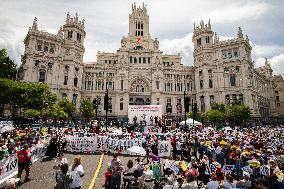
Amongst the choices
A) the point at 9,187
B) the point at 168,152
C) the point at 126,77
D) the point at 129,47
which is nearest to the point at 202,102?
the point at 126,77

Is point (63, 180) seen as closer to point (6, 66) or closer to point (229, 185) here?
point (229, 185)

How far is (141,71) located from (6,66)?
35.7m

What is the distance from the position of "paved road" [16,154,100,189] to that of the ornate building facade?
4633cm

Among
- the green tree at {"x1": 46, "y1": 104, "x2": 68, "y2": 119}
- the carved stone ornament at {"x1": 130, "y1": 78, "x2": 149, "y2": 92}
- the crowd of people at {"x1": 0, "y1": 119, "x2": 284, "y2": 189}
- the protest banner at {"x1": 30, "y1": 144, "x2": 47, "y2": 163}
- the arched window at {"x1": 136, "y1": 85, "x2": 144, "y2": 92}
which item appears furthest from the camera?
the arched window at {"x1": 136, "y1": 85, "x2": 144, "y2": 92}

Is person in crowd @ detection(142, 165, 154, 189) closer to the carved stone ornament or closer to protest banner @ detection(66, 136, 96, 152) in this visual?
protest banner @ detection(66, 136, 96, 152)

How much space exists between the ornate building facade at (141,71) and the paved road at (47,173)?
4633 centimetres

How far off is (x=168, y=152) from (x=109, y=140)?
19.4 ft

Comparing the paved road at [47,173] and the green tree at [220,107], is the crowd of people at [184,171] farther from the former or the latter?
the green tree at [220,107]

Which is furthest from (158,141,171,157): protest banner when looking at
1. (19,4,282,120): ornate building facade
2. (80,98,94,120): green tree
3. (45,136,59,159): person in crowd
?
(19,4,282,120): ornate building facade

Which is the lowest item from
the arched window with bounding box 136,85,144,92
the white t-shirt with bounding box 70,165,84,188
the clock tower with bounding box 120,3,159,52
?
the white t-shirt with bounding box 70,165,84,188

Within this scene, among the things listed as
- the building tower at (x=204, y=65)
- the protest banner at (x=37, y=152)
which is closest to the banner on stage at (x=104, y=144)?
the protest banner at (x=37, y=152)

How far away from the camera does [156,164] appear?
1340 centimetres

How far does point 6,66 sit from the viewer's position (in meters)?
58.1

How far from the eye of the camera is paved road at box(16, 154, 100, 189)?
527 inches
